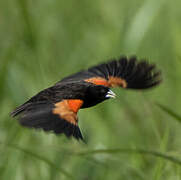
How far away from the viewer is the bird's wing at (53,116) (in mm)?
3611

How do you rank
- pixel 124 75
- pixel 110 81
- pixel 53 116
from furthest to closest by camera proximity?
pixel 124 75 → pixel 110 81 → pixel 53 116

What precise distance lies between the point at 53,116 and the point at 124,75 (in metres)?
1.35

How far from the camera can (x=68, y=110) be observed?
384 centimetres

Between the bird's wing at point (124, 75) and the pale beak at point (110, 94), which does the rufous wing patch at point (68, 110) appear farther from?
the bird's wing at point (124, 75)

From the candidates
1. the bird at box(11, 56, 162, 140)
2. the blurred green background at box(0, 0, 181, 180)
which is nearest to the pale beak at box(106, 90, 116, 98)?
the bird at box(11, 56, 162, 140)

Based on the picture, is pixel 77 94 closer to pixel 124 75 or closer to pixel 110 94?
pixel 110 94

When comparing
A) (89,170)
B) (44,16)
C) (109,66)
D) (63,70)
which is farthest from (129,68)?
(44,16)

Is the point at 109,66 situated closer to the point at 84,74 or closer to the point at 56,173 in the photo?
the point at 84,74

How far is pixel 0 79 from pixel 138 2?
2866 millimetres

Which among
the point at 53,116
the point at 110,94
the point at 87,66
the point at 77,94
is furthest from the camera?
the point at 87,66

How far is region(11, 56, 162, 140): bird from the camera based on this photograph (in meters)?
3.67

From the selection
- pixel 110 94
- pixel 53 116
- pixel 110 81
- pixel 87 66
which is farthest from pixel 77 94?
pixel 87 66

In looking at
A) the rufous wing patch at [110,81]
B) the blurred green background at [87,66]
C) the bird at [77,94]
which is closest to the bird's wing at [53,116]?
the bird at [77,94]

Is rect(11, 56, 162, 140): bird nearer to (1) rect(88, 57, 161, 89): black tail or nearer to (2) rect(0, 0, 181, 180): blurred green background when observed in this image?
(1) rect(88, 57, 161, 89): black tail
